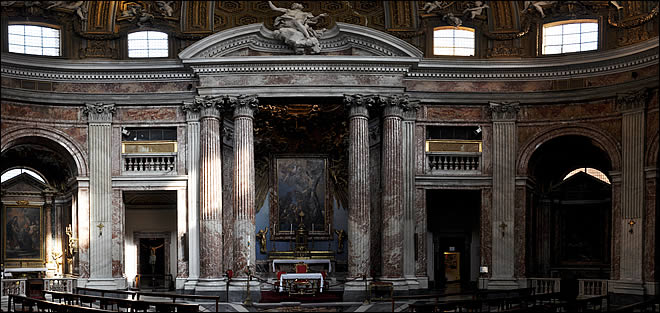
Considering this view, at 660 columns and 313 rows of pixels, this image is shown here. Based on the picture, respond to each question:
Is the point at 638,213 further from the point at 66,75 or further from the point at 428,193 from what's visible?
the point at 66,75

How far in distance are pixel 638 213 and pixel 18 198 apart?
2506cm

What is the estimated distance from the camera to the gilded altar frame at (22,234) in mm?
35406

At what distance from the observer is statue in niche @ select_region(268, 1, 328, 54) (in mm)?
30656


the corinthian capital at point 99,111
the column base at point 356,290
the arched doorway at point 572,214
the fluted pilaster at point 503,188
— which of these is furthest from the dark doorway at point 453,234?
the corinthian capital at point 99,111

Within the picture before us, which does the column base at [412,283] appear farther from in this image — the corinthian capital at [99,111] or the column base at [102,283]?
the corinthian capital at [99,111]

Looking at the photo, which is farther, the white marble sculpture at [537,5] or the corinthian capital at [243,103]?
the white marble sculpture at [537,5]

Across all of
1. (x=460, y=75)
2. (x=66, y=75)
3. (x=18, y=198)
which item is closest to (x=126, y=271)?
(x=18, y=198)

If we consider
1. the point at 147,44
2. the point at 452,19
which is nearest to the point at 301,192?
the point at 147,44

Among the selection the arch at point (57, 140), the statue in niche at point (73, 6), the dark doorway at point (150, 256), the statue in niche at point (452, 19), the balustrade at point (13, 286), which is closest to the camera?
the balustrade at point (13, 286)

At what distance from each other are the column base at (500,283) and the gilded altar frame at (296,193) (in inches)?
318

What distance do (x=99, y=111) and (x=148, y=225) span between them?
6.50m

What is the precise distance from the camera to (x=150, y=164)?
31547mm

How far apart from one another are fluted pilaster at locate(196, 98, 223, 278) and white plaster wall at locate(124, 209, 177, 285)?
5.48m

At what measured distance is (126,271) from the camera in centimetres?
3503
